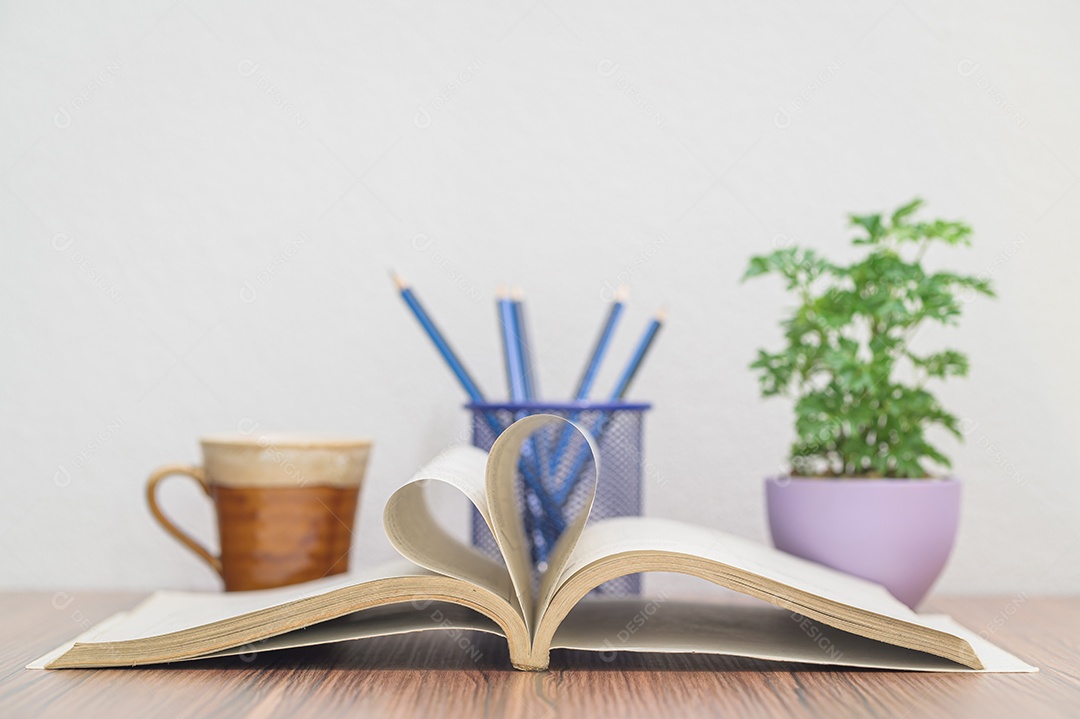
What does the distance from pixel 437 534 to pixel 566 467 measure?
14 centimetres

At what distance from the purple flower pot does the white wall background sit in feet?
0.64

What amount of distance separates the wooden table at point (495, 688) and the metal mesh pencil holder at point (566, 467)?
0.14 meters

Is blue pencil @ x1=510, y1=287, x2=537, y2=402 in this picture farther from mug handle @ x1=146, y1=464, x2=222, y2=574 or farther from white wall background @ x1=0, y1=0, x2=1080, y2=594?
mug handle @ x1=146, y1=464, x2=222, y2=574

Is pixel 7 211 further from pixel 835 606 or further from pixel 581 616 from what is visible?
pixel 835 606

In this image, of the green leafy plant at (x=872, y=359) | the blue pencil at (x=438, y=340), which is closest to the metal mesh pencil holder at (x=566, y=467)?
the blue pencil at (x=438, y=340)

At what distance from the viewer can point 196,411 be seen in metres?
0.84

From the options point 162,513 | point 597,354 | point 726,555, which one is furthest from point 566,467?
point 162,513

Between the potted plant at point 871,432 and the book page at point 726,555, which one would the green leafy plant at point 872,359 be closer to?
the potted plant at point 871,432

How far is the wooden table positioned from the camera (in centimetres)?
40

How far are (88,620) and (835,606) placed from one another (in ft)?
1.70

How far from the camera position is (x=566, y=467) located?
2.22 feet

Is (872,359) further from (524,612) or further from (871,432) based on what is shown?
(524,612)

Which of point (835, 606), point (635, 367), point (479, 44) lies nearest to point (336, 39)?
point (479, 44)

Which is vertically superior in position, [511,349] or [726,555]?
[511,349]
